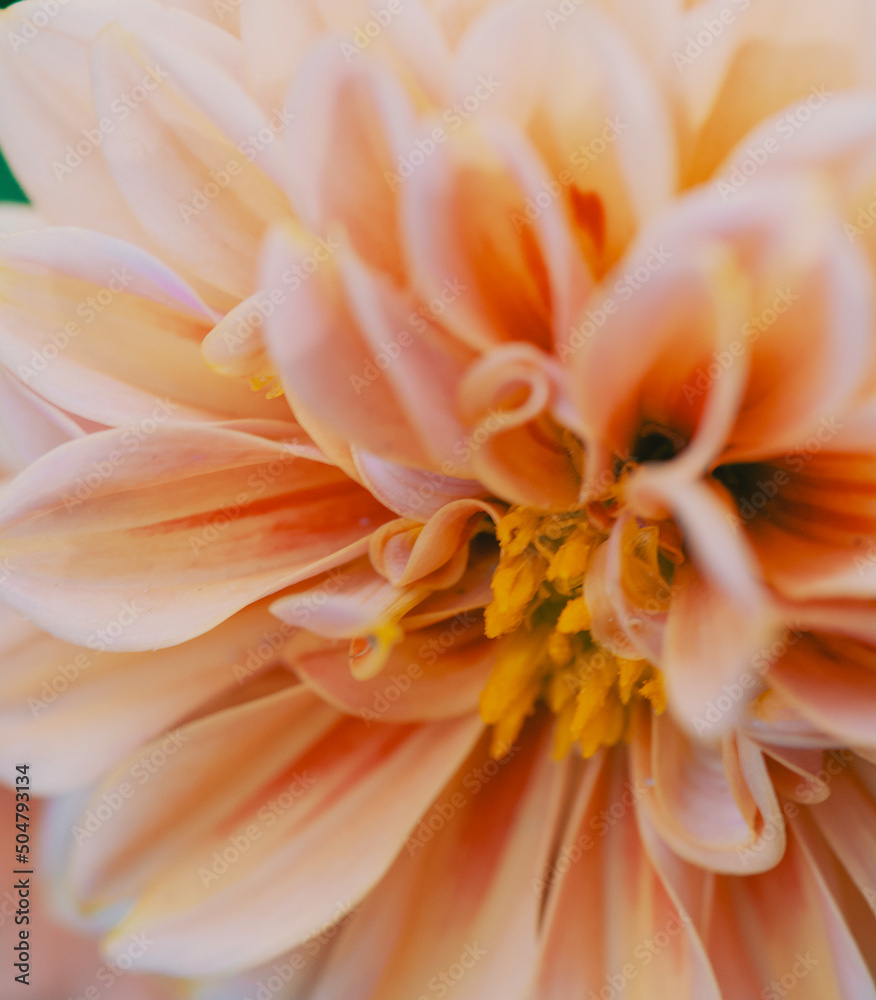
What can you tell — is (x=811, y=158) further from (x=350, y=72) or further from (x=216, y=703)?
(x=216, y=703)

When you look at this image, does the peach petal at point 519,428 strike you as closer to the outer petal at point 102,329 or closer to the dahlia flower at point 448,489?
the dahlia flower at point 448,489

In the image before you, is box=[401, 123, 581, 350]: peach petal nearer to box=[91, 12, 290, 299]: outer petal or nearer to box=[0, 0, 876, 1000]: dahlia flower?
box=[0, 0, 876, 1000]: dahlia flower

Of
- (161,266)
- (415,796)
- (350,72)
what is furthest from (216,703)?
(350,72)
